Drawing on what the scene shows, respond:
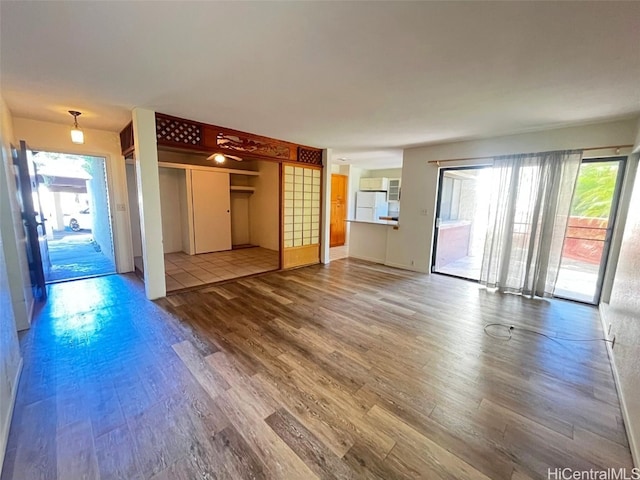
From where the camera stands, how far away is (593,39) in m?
1.63

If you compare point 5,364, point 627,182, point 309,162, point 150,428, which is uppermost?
point 309,162

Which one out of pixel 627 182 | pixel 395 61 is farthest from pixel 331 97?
pixel 627 182

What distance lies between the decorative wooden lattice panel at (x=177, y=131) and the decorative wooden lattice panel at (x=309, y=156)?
203 centimetres

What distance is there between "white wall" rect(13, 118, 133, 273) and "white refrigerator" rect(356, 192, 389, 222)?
240 inches

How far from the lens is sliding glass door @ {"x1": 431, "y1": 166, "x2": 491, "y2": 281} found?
15.9ft

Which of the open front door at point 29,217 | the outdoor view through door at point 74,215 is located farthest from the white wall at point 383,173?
the open front door at point 29,217

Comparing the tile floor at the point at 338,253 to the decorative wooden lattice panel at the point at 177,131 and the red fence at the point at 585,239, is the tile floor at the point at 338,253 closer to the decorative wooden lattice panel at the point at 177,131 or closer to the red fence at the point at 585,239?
the decorative wooden lattice panel at the point at 177,131

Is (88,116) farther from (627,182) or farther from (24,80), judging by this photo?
(627,182)

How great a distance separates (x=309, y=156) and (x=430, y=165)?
2.38 meters

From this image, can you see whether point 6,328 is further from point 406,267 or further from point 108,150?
point 406,267

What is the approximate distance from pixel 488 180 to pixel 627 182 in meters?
1.53

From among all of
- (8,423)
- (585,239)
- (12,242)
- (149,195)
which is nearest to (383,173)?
(585,239)

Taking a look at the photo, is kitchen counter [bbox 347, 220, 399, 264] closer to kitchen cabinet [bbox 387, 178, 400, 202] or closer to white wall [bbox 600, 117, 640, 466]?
kitchen cabinet [bbox 387, 178, 400, 202]

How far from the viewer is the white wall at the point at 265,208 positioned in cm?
673
